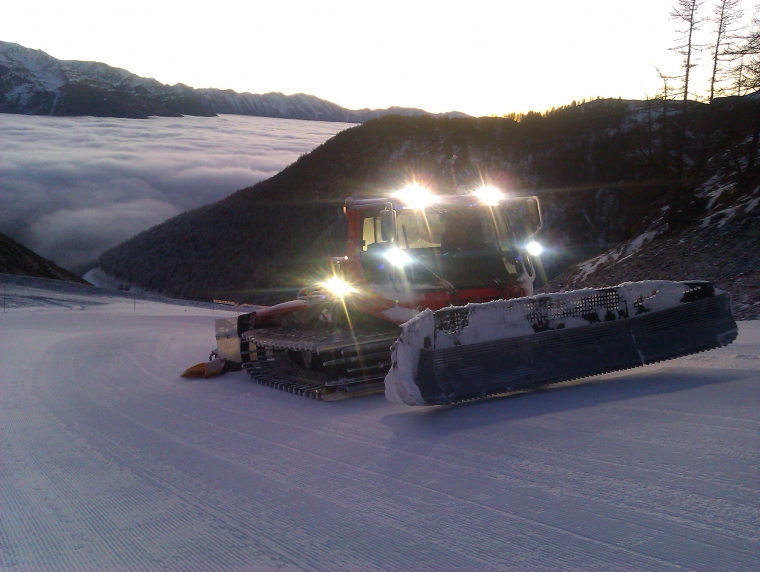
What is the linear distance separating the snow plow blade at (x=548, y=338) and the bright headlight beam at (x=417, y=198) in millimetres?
2123

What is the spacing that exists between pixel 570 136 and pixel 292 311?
57536 mm

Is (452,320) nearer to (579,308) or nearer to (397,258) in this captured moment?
(579,308)

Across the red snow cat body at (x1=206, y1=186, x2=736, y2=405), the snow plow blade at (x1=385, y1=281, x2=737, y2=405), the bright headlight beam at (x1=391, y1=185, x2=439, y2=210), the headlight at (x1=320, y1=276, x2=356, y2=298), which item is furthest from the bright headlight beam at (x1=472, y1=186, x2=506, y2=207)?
the snow plow blade at (x1=385, y1=281, x2=737, y2=405)

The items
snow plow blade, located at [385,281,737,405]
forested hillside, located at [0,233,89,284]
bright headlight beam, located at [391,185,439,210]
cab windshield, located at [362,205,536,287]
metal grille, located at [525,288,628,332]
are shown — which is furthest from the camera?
forested hillside, located at [0,233,89,284]

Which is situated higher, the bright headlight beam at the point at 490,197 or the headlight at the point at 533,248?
the bright headlight beam at the point at 490,197

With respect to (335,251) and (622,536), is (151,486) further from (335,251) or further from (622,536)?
(335,251)

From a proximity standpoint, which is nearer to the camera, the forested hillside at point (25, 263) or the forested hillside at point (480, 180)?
the forested hillside at point (480, 180)

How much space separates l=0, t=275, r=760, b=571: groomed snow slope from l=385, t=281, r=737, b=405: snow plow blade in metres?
0.22

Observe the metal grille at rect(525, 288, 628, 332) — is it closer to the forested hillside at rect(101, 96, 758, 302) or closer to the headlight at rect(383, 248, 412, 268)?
the headlight at rect(383, 248, 412, 268)

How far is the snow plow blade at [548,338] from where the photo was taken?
5.68 metres

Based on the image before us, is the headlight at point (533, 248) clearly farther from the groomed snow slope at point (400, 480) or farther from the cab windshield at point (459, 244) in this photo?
the groomed snow slope at point (400, 480)

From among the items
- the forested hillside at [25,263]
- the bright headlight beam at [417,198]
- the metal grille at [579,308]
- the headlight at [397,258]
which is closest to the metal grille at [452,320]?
the metal grille at [579,308]

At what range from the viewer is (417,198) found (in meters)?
8.02

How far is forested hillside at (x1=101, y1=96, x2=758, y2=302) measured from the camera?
21.3 metres
